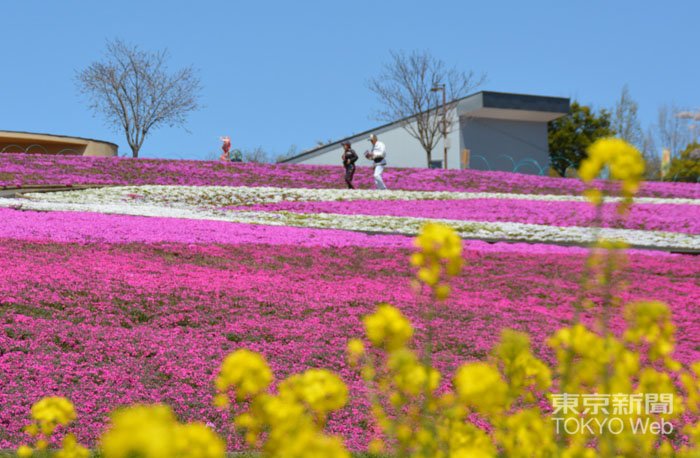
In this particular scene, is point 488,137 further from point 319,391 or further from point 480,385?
point 319,391

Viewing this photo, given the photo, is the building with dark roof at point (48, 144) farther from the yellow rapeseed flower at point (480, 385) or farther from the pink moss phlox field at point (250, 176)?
the yellow rapeseed flower at point (480, 385)

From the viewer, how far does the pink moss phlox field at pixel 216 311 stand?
8.21 metres

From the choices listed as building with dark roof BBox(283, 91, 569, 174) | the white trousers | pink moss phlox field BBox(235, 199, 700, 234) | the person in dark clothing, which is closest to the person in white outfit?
the white trousers

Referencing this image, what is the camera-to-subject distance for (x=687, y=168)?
70.6m

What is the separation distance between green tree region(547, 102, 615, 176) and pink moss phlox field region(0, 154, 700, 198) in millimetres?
33446

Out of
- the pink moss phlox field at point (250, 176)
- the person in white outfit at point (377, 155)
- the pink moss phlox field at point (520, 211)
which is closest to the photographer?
the pink moss phlox field at point (520, 211)

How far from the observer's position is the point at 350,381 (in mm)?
8852

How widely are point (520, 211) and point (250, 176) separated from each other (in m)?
14.8

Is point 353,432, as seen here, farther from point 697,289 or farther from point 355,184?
point 355,184

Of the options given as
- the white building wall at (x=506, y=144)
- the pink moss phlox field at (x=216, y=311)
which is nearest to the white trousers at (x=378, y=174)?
the pink moss phlox field at (x=216, y=311)

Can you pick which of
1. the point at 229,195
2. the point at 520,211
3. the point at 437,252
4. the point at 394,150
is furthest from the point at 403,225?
the point at 394,150

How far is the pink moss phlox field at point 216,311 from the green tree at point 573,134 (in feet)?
195

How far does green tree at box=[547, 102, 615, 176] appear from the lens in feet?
244

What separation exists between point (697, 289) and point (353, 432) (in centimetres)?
957
